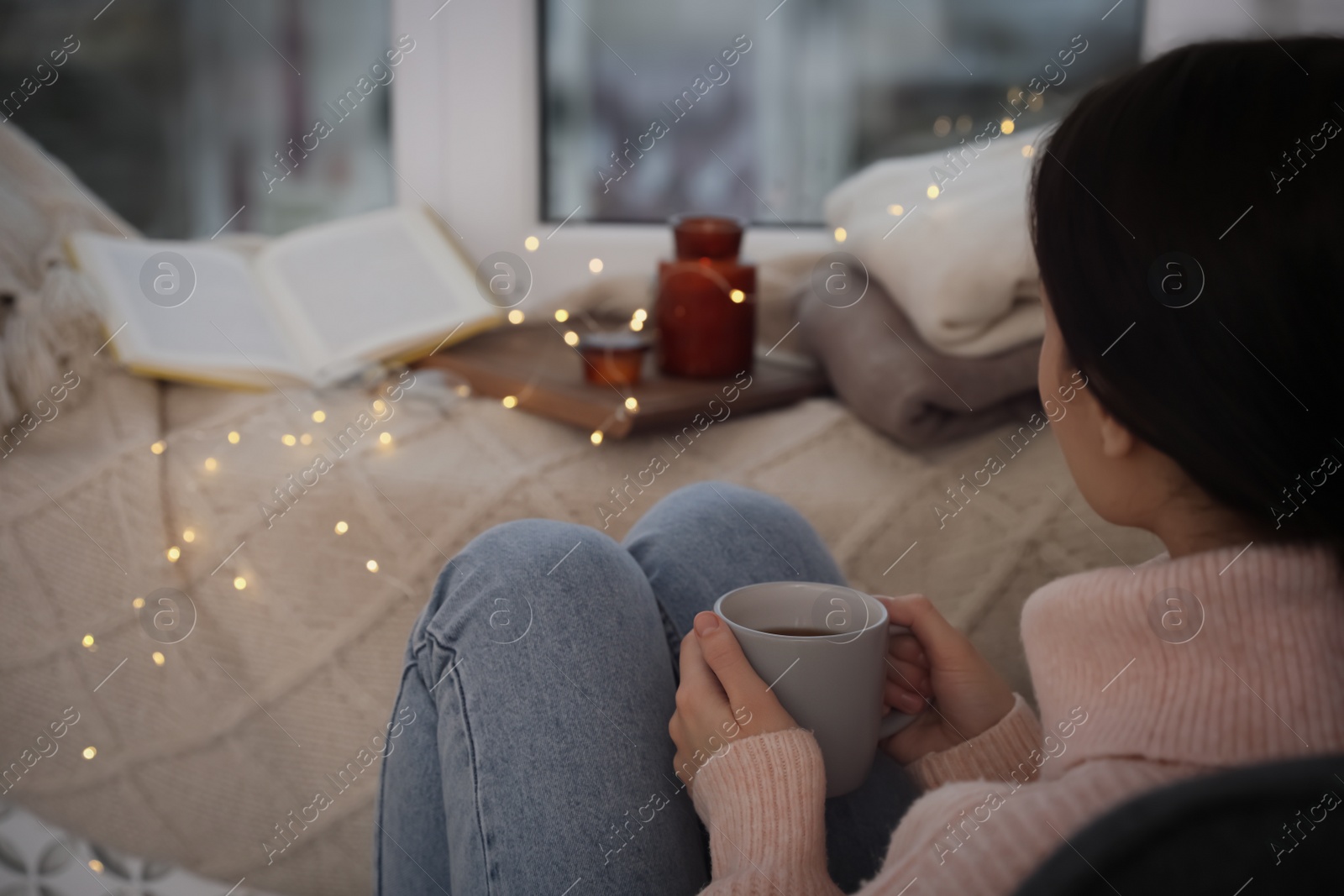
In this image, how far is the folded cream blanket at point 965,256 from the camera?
0.96 meters

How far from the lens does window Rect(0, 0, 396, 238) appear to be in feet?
4.58

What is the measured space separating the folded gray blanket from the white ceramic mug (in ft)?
1.46

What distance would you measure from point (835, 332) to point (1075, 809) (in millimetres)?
772

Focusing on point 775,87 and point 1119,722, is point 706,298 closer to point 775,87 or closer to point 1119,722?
point 775,87

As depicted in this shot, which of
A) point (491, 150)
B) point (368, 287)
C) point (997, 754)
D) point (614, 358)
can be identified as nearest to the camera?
point (997, 754)

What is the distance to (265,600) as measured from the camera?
2.99 ft

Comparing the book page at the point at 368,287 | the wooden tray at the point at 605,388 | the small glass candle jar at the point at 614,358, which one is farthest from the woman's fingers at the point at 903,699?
the book page at the point at 368,287

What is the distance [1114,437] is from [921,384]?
1.69 ft

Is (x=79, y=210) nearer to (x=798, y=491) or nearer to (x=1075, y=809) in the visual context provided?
(x=798, y=491)

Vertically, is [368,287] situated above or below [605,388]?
above

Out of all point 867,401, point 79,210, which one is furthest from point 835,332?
point 79,210

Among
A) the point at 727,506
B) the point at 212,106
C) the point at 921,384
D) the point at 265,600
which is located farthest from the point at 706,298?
the point at 212,106

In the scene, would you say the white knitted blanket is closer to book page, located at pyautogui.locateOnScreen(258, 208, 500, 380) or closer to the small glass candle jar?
the small glass candle jar

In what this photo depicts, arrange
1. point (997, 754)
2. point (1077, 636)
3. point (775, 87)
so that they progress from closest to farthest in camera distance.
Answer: point (1077, 636) → point (997, 754) → point (775, 87)
